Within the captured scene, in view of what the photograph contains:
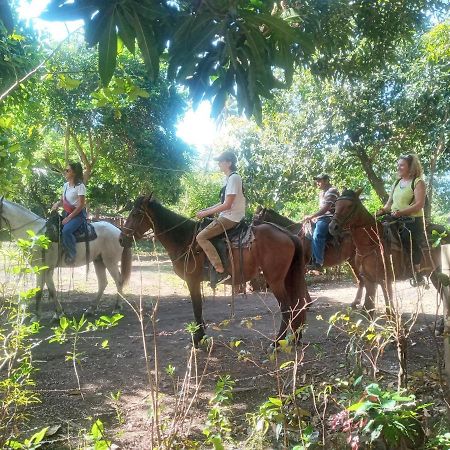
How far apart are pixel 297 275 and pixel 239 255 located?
Answer: 916 mm

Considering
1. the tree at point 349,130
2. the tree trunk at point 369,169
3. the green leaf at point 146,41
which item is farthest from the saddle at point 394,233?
the tree trunk at point 369,169

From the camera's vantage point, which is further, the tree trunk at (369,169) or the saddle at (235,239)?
the tree trunk at (369,169)

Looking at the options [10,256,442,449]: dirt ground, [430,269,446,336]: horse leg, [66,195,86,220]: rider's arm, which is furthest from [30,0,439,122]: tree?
[66,195,86,220]: rider's arm

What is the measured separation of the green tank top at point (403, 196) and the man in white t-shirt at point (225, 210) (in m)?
2.19

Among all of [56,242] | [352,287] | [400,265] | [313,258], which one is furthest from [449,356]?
[352,287]

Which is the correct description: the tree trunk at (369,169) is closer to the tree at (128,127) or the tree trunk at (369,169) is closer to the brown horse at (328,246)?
the brown horse at (328,246)

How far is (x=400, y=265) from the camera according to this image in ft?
20.3

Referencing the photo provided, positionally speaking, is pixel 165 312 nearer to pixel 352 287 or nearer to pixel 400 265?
pixel 400 265

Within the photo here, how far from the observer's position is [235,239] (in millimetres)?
5770

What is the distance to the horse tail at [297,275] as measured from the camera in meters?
6.07

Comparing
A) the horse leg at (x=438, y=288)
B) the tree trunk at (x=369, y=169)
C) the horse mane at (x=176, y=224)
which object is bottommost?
the horse leg at (x=438, y=288)

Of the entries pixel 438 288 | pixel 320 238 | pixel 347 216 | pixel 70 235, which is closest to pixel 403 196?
pixel 347 216

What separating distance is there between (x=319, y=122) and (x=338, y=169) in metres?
1.45

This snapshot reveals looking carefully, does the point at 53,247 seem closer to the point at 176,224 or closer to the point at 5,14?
the point at 176,224
